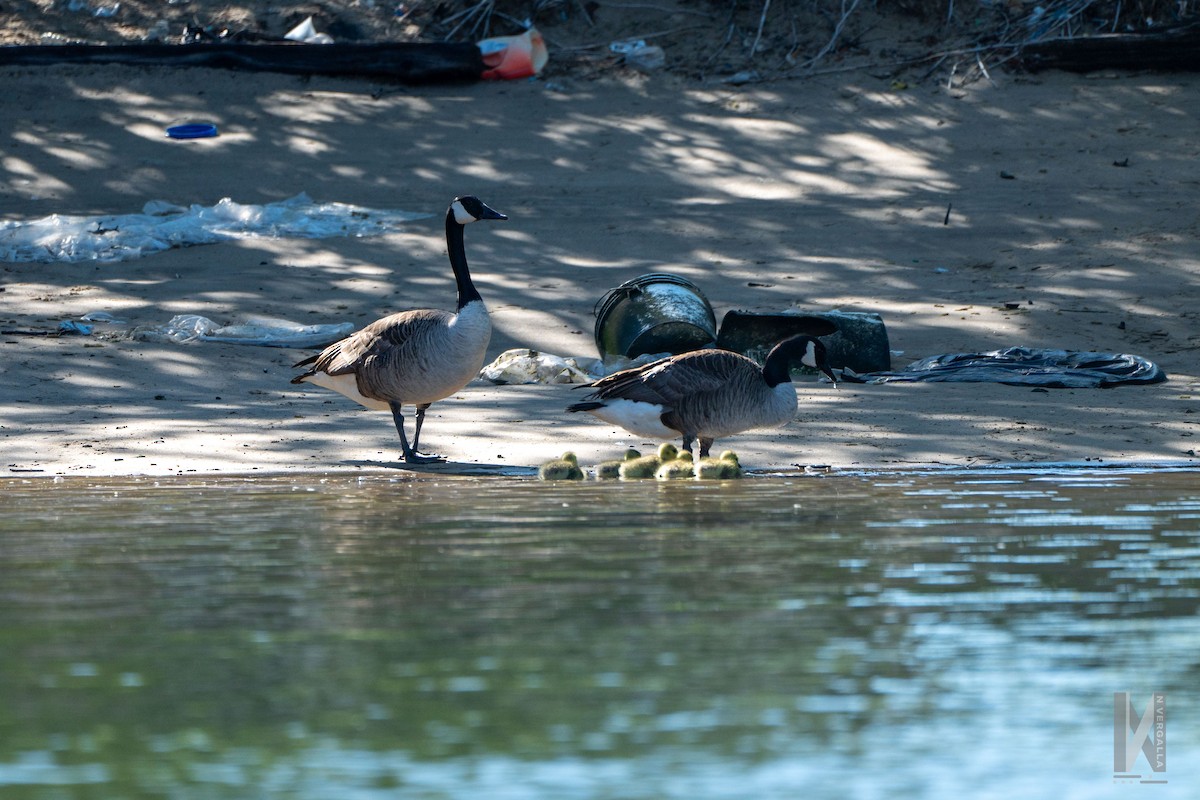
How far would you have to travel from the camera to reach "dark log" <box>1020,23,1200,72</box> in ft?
70.9

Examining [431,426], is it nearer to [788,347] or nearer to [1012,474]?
[788,347]

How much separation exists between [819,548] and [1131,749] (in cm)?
281

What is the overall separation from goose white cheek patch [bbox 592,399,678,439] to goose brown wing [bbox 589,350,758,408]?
0.04 metres

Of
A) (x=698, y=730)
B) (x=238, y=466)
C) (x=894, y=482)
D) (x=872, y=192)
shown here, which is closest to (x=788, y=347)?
(x=894, y=482)

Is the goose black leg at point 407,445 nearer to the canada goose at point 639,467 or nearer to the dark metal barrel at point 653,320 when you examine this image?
the canada goose at point 639,467

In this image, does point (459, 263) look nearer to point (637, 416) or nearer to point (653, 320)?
point (637, 416)

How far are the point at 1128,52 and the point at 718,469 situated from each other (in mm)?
14726

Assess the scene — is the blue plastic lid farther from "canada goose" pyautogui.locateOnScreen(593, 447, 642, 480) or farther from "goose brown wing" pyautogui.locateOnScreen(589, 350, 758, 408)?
"canada goose" pyautogui.locateOnScreen(593, 447, 642, 480)

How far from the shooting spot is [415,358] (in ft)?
34.2

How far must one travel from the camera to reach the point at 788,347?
33.6 ft

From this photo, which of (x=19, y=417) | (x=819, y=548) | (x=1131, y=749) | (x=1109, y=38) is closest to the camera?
(x=1131, y=749)

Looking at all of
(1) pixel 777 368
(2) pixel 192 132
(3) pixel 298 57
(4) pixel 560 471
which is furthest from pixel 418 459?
(3) pixel 298 57

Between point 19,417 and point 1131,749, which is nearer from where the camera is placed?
point 1131,749

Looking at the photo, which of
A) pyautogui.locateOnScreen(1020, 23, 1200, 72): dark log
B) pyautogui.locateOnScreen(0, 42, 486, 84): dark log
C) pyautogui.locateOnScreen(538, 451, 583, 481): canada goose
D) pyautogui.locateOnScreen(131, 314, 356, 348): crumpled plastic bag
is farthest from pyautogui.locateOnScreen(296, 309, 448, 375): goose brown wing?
pyautogui.locateOnScreen(1020, 23, 1200, 72): dark log
